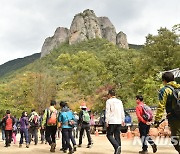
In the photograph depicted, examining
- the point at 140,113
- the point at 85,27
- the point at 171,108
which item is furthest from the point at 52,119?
the point at 85,27

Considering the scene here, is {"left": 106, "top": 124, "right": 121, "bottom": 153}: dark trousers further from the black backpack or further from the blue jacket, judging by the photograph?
the black backpack

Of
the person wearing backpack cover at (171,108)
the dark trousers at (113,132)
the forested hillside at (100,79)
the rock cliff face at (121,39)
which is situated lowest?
the dark trousers at (113,132)

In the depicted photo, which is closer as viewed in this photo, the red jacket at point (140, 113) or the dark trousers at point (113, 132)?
the dark trousers at point (113, 132)

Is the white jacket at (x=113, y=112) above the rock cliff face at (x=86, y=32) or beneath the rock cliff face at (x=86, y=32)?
beneath

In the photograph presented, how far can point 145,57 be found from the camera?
36.8 metres

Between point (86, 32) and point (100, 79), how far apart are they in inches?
3005

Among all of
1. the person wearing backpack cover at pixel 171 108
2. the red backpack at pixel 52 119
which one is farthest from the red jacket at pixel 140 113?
the person wearing backpack cover at pixel 171 108

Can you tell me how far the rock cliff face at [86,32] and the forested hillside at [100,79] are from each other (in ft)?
198

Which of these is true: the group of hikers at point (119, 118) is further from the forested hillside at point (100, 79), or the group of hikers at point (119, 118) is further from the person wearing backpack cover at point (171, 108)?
the forested hillside at point (100, 79)

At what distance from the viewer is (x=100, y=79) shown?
147 ft

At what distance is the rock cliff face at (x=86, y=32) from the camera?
11656 centimetres

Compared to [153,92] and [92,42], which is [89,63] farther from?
[92,42]

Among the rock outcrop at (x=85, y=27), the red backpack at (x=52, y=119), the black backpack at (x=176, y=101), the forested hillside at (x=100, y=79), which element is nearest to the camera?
the black backpack at (x=176, y=101)

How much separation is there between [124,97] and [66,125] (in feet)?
92.4
